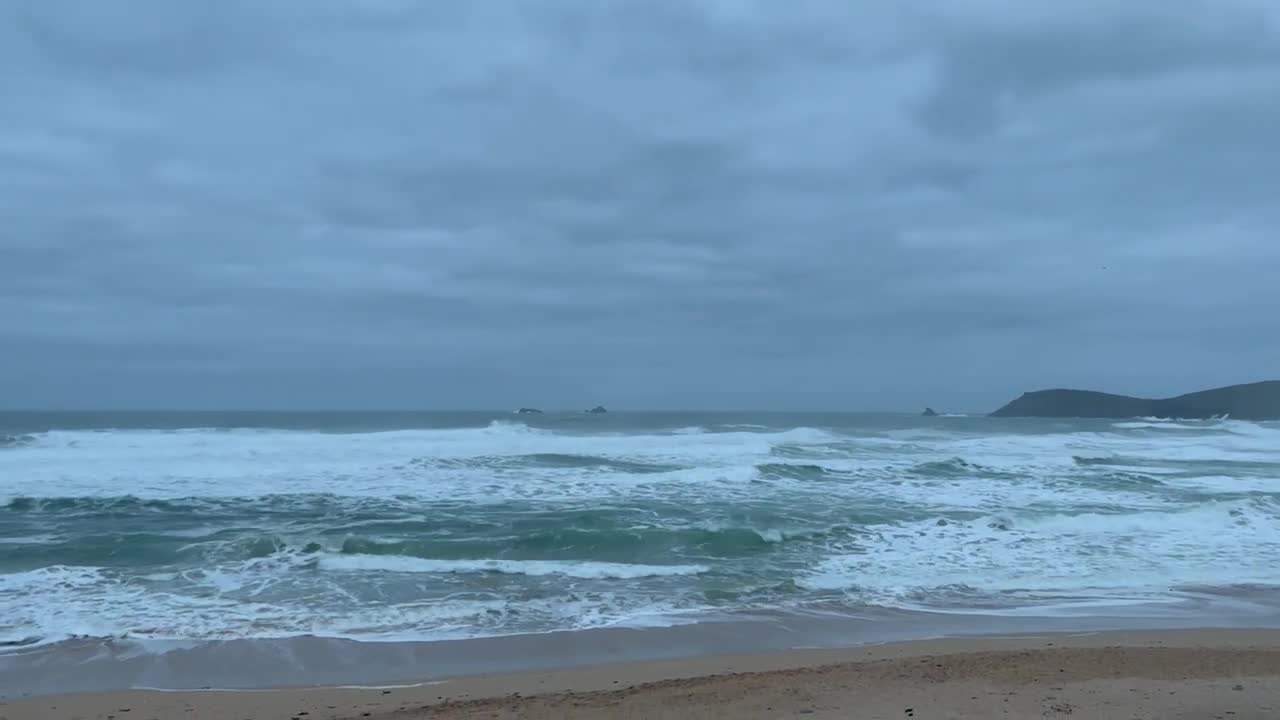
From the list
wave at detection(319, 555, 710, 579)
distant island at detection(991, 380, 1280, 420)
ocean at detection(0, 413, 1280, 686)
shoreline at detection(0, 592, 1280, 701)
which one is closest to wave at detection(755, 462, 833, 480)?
ocean at detection(0, 413, 1280, 686)

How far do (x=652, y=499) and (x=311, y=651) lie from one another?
10.4 m

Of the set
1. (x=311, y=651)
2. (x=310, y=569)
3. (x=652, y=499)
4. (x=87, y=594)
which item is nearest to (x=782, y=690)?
(x=311, y=651)

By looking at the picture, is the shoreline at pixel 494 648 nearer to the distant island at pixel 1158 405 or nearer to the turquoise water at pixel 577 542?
the turquoise water at pixel 577 542

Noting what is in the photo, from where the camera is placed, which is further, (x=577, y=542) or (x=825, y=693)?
(x=577, y=542)

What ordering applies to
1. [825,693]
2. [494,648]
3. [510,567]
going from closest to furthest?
[825,693]
[494,648]
[510,567]

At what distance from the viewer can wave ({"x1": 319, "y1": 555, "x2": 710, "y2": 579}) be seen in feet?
34.7

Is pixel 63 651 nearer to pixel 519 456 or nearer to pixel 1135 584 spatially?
pixel 1135 584

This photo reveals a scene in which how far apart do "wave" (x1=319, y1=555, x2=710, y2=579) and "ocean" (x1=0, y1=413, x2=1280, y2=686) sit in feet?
0.16

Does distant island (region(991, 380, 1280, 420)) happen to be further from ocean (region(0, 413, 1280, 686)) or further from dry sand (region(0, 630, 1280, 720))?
dry sand (region(0, 630, 1280, 720))

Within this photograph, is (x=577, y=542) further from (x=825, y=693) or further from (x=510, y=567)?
(x=825, y=693)

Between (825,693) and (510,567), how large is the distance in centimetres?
587

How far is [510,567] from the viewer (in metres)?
10.9

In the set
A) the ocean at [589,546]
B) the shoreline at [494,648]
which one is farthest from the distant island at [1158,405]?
the shoreline at [494,648]

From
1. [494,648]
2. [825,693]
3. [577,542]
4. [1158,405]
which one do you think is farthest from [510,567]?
[1158,405]
